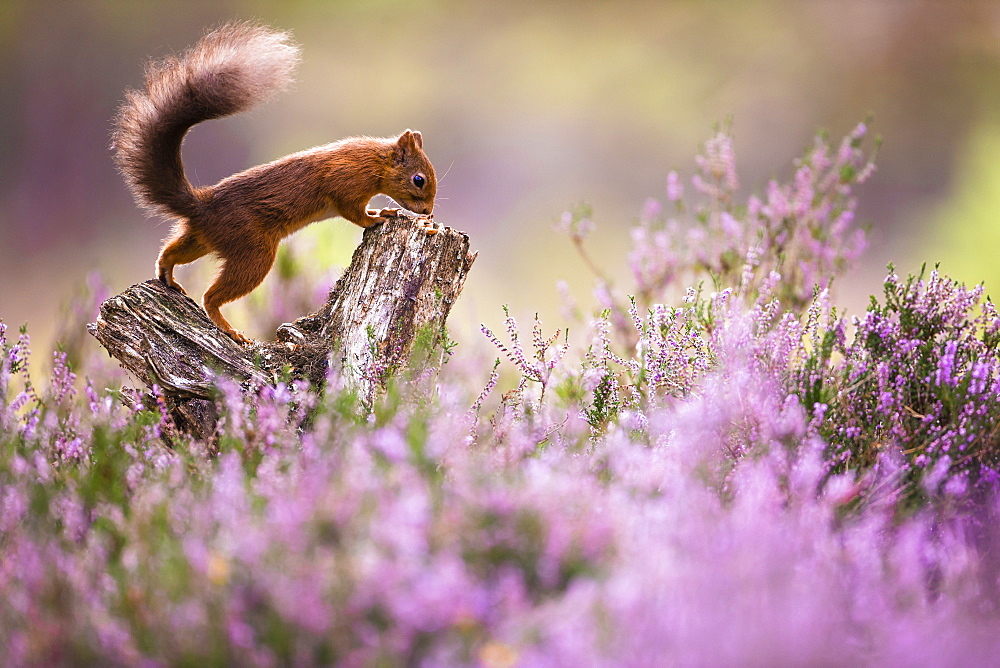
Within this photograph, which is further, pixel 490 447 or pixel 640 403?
pixel 640 403

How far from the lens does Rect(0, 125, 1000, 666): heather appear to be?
2.72 ft

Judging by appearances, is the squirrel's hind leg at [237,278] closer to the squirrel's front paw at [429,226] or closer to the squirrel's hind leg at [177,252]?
the squirrel's hind leg at [177,252]

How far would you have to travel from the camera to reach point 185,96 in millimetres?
1849

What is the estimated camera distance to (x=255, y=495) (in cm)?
113

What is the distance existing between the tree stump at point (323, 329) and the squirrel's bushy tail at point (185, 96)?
287 mm

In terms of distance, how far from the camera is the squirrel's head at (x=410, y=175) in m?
2.28

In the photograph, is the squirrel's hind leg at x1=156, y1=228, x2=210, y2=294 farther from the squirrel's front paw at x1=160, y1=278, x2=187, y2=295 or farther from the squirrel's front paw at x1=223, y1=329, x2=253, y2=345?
the squirrel's front paw at x1=223, y1=329, x2=253, y2=345

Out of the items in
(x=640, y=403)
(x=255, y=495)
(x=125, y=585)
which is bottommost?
(x=125, y=585)

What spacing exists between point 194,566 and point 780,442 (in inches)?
45.5

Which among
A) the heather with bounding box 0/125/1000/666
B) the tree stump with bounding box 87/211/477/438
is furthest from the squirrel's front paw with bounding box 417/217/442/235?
the heather with bounding box 0/125/1000/666

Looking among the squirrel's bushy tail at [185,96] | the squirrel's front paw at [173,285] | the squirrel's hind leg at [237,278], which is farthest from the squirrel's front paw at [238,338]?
the squirrel's bushy tail at [185,96]

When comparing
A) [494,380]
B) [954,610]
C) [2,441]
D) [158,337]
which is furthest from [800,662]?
[158,337]

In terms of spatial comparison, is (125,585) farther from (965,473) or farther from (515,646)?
(965,473)

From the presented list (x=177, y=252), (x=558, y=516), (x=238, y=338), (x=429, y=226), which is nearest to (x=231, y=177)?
(x=177, y=252)
